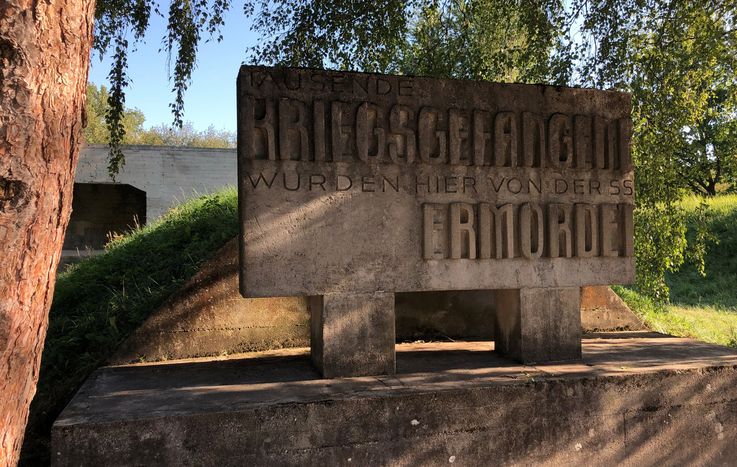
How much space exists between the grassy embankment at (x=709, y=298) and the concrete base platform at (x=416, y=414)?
3.05 meters


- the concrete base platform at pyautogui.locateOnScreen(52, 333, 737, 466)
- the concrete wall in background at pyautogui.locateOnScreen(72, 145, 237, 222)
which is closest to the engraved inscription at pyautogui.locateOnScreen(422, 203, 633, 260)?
the concrete base platform at pyautogui.locateOnScreen(52, 333, 737, 466)

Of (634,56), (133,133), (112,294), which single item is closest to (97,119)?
(133,133)

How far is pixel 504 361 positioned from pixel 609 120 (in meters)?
2.36

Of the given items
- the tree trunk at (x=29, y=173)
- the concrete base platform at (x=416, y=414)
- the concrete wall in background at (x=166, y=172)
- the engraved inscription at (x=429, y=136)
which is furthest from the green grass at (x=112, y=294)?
the concrete wall in background at (x=166, y=172)

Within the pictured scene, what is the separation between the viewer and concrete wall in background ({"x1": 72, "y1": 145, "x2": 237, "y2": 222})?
1930cm

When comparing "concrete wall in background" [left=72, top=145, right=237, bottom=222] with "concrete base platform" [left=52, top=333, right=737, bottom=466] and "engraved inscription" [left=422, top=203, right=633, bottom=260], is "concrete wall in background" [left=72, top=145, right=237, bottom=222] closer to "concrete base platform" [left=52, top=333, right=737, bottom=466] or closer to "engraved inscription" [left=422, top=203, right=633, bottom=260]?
"concrete base platform" [left=52, top=333, right=737, bottom=466]

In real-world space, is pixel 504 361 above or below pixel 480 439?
above

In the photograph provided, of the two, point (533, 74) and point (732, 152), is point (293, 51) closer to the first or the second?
point (533, 74)

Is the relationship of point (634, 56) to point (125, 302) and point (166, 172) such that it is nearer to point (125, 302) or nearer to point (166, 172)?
point (125, 302)

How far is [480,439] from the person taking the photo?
13.4 ft

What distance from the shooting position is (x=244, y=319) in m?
6.04

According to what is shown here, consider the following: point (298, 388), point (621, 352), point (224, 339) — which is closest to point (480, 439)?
point (298, 388)

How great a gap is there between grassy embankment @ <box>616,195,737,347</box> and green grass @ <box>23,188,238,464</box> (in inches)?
248

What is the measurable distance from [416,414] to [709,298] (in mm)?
11960
